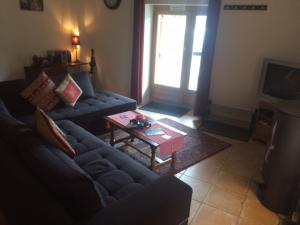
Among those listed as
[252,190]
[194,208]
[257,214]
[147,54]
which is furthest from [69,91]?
[257,214]

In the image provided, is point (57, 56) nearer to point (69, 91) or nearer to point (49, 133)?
point (69, 91)

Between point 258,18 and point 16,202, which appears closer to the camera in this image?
point 16,202

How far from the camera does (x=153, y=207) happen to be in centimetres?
143

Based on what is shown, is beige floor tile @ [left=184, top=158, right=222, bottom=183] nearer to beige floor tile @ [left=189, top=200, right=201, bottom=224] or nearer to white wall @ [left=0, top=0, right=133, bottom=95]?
beige floor tile @ [left=189, top=200, right=201, bottom=224]

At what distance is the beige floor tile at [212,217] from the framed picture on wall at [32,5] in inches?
181

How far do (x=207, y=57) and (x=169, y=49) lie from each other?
3.38 ft

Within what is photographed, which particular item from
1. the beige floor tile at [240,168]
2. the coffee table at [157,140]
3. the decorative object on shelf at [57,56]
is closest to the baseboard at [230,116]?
the beige floor tile at [240,168]

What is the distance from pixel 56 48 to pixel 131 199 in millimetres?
4706

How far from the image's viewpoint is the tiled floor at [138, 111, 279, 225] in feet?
7.23

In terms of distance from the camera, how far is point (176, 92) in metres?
5.04

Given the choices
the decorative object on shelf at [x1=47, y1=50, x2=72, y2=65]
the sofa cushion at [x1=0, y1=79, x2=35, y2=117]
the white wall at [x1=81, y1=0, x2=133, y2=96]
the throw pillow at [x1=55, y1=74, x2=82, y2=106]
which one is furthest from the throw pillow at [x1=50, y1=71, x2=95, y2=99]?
the decorative object on shelf at [x1=47, y1=50, x2=72, y2=65]

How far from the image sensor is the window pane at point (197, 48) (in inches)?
173

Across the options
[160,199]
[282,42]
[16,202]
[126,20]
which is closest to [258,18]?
[282,42]

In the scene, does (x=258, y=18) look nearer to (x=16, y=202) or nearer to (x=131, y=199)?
(x=131, y=199)
